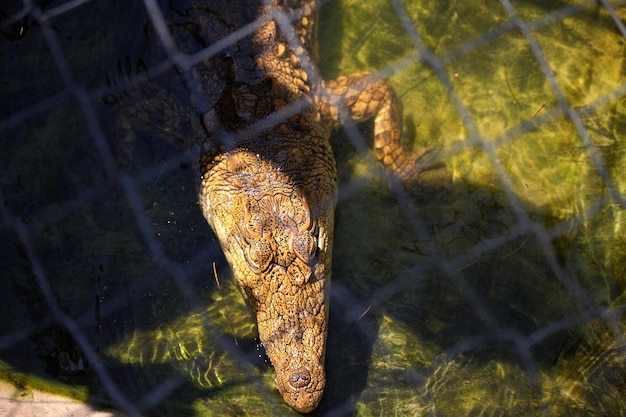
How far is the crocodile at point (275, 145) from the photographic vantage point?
301 centimetres

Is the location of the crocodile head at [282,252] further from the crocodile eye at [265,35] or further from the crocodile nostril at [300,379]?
the crocodile eye at [265,35]

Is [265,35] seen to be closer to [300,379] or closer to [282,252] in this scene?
[282,252]

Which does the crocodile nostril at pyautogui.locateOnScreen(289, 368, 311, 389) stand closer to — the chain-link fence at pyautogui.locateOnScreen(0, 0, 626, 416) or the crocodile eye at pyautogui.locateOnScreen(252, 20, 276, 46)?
the chain-link fence at pyautogui.locateOnScreen(0, 0, 626, 416)

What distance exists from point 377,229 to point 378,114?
0.76m

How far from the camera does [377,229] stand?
3529mm

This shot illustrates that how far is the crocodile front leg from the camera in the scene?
145 inches

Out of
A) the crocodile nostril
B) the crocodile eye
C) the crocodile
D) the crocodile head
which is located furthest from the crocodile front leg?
the crocodile nostril

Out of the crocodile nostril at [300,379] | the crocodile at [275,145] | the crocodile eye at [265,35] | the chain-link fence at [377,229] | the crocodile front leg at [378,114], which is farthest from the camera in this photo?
the crocodile front leg at [378,114]

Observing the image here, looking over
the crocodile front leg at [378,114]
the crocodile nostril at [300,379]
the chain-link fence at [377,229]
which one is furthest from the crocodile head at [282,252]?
the crocodile front leg at [378,114]

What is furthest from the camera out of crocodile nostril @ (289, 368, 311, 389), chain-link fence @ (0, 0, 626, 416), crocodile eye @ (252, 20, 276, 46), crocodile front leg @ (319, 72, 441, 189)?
crocodile front leg @ (319, 72, 441, 189)

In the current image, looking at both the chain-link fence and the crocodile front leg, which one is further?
the crocodile front leg

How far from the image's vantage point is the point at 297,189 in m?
3.17

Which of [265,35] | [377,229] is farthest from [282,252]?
[265,35]

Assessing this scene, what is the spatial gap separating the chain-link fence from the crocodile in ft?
0.46
